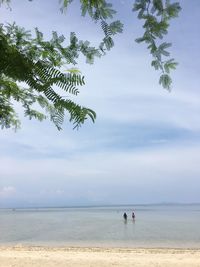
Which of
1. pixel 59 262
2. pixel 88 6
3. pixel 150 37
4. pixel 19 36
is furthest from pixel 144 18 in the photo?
pixel 59 262

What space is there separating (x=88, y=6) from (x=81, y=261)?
20.3 metres

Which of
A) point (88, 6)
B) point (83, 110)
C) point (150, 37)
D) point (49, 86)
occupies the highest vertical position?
point (88, 6)

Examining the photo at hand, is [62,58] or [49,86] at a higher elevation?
[62,58]

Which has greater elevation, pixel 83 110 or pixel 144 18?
pixel 144 18

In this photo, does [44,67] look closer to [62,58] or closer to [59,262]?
[62,58]

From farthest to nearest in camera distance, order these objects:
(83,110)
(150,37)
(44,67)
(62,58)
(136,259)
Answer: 1. (136,259)
2. (62,58)
3. (150,37)
4. (44,67)
5. (83,110)

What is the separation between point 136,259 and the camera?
22.1 m

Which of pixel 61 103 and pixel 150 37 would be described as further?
pixel 150 37

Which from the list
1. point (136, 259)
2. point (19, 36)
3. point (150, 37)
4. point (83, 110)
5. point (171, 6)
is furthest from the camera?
point (136, 259)

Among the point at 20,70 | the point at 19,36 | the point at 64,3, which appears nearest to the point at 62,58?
the point at 19,36

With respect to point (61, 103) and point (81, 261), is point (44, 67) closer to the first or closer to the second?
point (61, 103)

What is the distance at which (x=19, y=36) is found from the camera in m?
4.59

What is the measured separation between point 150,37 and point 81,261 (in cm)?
2045

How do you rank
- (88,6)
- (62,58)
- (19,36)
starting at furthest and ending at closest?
(62,58)
(19,36)
(88,6)
